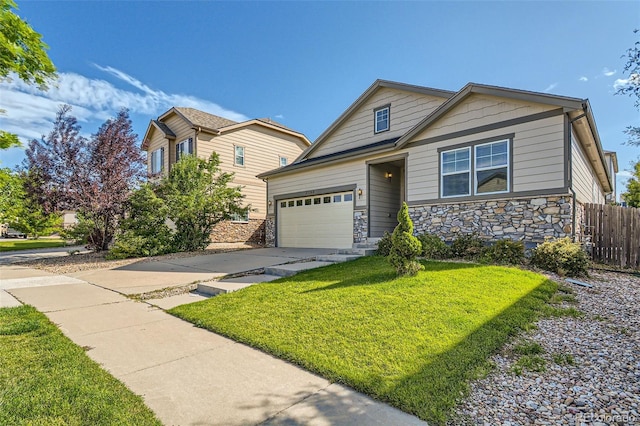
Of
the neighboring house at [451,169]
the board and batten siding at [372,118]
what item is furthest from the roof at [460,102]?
the board and batten siding at [372,118]

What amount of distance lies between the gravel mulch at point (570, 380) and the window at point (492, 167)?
468 centimetres

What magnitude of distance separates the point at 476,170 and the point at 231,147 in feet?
43.5

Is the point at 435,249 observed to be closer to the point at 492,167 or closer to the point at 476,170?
the point at 476,170

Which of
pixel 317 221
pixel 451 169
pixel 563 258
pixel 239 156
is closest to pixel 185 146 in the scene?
pixel 239 156

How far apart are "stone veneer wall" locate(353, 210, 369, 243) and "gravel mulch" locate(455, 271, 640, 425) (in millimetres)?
7474

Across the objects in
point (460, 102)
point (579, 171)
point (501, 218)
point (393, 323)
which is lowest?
point (393, 323)

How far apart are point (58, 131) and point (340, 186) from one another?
11444 millimetres

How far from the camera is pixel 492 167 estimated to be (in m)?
8.88

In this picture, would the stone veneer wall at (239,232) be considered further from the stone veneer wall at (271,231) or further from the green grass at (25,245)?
the green grass at (25,245)

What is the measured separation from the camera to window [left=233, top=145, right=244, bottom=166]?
59.8 feet

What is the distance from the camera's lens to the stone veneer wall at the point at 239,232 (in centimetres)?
1692

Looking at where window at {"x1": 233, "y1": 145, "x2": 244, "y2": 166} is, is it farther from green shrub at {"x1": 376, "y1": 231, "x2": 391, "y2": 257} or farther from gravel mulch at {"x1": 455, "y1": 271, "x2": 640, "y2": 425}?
gravel mulch at {"x1": 455, "y1": 271, "x2": 640, "y2": 425}

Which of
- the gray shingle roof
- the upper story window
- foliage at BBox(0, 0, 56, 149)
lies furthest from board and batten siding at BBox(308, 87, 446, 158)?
foliage at BBox(0, 0, 56, 149)

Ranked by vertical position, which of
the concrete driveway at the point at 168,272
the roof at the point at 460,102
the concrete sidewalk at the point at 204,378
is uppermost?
the roof at the point at 460,102
